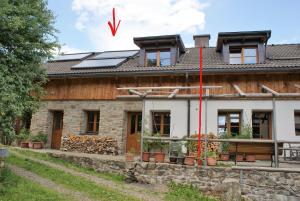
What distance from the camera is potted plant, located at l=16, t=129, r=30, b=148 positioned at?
46.4 ft

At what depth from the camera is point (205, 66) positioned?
42.2 ft

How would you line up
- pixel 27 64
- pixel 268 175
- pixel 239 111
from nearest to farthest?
pixel 268 175 → pixel 27 64 → pixel 239 111

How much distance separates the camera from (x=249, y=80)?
12305 millimetres

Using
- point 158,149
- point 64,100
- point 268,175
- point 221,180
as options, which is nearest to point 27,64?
point 158,149

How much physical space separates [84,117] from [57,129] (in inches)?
78.6

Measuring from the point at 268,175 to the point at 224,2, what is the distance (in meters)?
6.01

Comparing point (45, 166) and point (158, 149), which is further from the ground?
point (158, 149)

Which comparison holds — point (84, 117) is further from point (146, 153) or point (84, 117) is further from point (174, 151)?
point (174, 151)

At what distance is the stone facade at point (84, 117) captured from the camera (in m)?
13.5

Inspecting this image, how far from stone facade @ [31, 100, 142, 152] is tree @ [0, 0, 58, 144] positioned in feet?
14.8

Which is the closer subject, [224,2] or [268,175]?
[268,175]

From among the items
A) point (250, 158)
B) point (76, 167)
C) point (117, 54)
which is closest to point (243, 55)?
point (250, 158)

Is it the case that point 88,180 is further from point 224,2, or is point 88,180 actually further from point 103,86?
point 224,2

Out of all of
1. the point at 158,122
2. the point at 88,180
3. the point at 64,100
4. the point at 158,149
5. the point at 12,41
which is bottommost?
the point at 88,180
